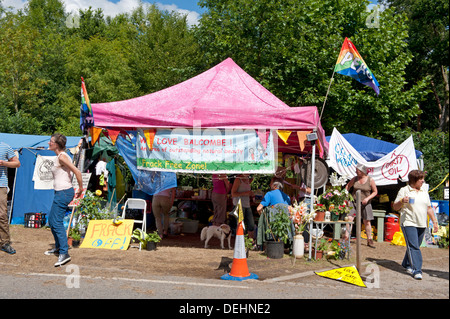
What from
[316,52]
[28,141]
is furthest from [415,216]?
[316,52]

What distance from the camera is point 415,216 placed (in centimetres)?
780

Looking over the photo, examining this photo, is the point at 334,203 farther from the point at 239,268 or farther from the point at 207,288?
the point at 207,288

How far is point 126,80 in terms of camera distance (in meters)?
31.7

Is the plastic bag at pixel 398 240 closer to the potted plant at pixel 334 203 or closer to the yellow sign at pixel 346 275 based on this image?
the potted plant at pixel 334 203

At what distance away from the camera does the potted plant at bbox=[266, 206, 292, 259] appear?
880 centimetres

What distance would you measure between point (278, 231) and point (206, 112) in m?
2.65

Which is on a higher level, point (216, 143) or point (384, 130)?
point (384, 130)

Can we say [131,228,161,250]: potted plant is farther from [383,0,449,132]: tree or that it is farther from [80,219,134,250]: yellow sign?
[383,0,449,132]: tree

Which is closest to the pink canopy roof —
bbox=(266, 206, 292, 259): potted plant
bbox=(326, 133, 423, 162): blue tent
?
bbox=(266, 206, 292, 259): potted plant

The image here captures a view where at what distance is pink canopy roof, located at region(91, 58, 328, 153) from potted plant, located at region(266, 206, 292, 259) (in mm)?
1638

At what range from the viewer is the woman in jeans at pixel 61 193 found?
7527 millimetres
